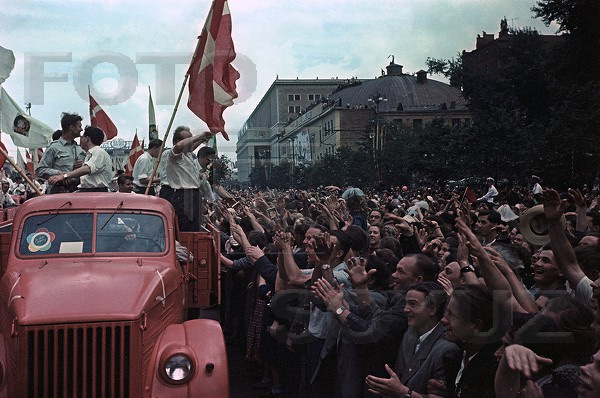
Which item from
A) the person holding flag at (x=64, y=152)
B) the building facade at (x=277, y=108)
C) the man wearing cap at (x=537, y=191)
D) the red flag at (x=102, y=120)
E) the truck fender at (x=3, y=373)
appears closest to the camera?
the truck fender at (x=3, y=373)

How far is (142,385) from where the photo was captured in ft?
20.2

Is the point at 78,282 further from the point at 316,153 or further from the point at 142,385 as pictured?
the point at 316,153

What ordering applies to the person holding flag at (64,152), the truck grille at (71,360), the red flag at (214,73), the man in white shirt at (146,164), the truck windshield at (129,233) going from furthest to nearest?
the man in white shirt at (146,164), the person holding flag at (64,152), the red flag at (214,73), the truck windshield at (129,233), the truck grille at (71,360)

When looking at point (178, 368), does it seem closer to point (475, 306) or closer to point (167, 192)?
point (475, 306)

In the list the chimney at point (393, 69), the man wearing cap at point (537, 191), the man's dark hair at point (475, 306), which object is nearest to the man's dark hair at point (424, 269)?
the man's dark hair at point (475, 306)

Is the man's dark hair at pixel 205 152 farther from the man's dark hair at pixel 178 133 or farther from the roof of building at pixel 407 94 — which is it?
the roof of building at pixel 407 94

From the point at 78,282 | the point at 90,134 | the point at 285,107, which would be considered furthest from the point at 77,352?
the point at 285,107

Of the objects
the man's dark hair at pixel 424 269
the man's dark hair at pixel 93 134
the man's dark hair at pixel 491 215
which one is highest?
the man's dark hair at pixel 93 134

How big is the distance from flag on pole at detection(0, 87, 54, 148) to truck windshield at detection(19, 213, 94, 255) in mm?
5481

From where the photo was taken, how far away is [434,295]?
5.41 m

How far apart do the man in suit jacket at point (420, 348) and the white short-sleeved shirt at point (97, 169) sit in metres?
5.47

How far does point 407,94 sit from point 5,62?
95260mm

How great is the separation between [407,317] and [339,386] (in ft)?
3.46

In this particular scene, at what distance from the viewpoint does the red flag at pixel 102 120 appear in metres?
15.9
